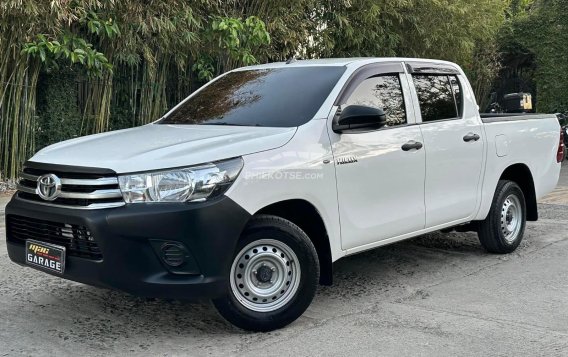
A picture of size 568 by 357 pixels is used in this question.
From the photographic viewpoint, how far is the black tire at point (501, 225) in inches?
240

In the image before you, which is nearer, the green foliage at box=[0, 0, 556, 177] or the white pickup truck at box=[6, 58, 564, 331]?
the white pickup truck at box=[6, 58, 564, 331]

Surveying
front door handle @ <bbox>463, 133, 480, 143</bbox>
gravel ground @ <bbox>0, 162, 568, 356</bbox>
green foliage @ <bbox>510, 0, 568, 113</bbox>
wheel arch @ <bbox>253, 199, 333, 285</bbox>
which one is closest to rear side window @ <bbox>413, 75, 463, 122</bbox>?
front door handle @ <bbox>463, 133, 480, 143</bbox>

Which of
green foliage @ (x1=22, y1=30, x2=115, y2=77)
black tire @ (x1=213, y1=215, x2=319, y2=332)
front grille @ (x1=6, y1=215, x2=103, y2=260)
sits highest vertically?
green foliage @ (x1=22, y1=30, x2=115, y2=77)

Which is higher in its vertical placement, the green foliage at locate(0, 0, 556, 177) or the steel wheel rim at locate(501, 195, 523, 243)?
the green foliage at locate(0, 0, 556, 177)

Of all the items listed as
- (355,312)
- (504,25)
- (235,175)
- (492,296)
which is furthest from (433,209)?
(504,25)

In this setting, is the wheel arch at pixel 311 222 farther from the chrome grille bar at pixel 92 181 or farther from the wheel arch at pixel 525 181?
the wheel arch at pixel 525 181

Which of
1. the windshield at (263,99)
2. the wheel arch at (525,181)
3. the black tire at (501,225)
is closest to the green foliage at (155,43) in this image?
the windshield at (263,99)

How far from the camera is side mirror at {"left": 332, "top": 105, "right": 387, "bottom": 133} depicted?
4.50 metres

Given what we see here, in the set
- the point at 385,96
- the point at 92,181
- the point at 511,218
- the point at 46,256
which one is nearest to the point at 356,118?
the point at 385,96

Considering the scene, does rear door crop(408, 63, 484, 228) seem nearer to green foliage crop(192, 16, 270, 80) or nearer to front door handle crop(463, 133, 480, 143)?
front door handle crop(463, 133, 480, 143)

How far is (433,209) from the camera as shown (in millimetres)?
5242

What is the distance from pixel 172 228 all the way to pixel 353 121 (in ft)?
4.99

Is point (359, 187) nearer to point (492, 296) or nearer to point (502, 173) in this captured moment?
point (492, 296)

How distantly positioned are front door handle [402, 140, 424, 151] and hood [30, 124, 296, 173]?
1034mm
